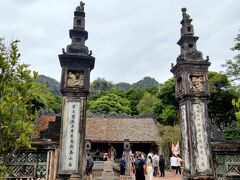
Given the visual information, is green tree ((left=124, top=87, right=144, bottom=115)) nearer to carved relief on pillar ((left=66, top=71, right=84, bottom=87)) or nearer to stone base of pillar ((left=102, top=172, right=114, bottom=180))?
stone base of pillar ((left=102, top=172, right=114, bottom=180))

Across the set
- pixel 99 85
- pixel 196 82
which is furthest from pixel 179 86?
pixel 99 85

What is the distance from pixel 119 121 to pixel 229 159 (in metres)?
20.5

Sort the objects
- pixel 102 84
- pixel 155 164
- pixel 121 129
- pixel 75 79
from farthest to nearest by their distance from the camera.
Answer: pixel 102 84
pixel 121 129
pixel 155 164
pixel 75 79

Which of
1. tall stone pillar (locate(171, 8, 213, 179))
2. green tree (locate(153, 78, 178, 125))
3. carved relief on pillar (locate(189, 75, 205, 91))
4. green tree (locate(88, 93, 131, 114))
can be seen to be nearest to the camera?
tall stone pillar (locate(171, 8, 213, 179))

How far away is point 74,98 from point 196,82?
4025 millimetres

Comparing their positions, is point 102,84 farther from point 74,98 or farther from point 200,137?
point 200,137

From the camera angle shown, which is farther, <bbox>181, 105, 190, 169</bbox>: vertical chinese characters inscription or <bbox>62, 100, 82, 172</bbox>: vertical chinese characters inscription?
<bbox>181, 105, 190, 169</bbox>: vertical chinese characters inscription

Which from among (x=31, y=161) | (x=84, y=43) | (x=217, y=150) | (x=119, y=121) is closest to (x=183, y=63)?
(x=217, y=150)

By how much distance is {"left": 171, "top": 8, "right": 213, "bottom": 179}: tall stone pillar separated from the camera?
6.64 metres

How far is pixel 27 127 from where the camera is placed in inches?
122

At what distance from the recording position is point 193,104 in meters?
7.11

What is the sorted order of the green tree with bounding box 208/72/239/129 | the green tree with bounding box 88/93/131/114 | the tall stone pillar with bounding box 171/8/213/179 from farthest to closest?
the green tree with bounding box 88/93/131/114 → the green tree with bounding box 208/72/239/129 → the tall stone pillar with bounding box 171/8/213/179

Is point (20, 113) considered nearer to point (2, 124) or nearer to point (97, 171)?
point (2, 124)

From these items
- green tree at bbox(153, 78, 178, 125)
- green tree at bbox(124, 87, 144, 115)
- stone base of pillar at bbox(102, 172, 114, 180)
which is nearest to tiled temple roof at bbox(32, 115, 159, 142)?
green tree at bbox(153, 78, 178, 125)
